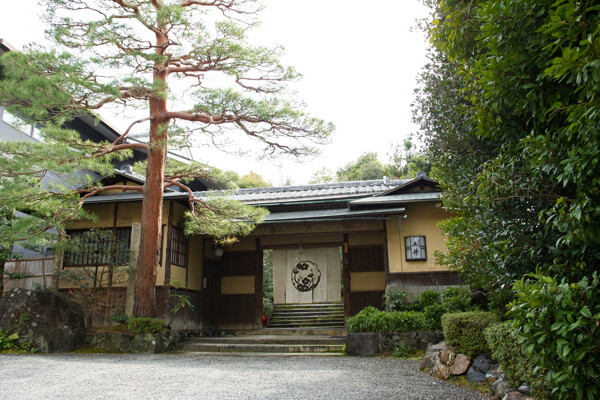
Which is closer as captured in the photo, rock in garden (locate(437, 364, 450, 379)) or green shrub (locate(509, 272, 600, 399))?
green shrub (locate(509, 272, 600, 399))

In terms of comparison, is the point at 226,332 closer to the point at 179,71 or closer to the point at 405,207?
the point at 405,207

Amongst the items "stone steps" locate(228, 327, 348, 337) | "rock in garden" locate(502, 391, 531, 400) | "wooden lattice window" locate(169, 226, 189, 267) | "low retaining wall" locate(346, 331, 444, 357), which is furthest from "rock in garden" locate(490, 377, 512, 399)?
"wooden lattice window" locate(169, 226, 189, 267)

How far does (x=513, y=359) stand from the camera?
3.67 m

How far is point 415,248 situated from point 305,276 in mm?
3538

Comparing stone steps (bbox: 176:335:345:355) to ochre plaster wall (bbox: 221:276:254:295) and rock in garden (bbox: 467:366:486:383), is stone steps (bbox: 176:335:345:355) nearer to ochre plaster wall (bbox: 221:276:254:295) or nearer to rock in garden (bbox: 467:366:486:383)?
ochre plaster wall (bbox: 221:276:254:295)

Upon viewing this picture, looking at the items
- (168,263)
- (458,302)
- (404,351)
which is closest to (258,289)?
(168,263)

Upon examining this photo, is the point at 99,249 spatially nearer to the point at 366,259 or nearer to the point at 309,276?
the point at 309,276

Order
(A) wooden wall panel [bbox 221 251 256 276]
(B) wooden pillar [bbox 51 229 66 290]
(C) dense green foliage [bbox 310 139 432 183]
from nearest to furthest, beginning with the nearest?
(B) wooden pillar [bbox 51 229 66 290] → (A) wooden wall panel [bbox 221 251 256 276] → (C) dense green foliage [bbox 310 139 432 183]

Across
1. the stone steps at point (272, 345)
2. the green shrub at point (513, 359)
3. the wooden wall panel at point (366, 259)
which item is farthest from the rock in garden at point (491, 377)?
the wooden wall panel at point (366, 259)

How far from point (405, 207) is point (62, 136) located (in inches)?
289

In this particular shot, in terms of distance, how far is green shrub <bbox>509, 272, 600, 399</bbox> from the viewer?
2.42m

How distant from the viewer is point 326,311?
48.9ft

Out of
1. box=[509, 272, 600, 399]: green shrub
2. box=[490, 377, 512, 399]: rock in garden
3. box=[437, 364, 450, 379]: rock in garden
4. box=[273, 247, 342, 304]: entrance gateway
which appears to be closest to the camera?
box=[509, 272, 600, 399]: green shrub

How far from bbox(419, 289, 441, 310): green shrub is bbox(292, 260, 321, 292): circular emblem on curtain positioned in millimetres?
3705
